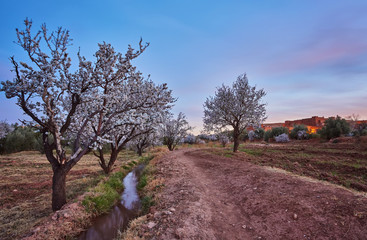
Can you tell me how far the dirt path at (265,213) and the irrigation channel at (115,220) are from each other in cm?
197

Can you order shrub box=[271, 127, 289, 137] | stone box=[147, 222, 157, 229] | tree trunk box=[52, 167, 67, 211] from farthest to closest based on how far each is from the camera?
shrub box=[271, 127, 289, 137] → tree trunk box=[52, 167, 67, 211] → stone box=[147, 222, 157, 229]

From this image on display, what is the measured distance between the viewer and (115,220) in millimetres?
8570

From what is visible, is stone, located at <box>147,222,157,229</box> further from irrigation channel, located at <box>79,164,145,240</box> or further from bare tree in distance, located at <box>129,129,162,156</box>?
bare tree in distance, located at <box>129,129,162,156</box>

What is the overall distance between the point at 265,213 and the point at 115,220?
6.93 m

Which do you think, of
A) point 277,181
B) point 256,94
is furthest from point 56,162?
point 256,94

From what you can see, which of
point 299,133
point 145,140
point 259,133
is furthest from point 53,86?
point 259,133

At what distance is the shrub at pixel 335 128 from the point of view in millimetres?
38125

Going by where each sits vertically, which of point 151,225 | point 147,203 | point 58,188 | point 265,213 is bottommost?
point 147,203

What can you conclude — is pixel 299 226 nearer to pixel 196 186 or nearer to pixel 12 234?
pixel 196 186

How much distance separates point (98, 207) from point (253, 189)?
8.13 meters

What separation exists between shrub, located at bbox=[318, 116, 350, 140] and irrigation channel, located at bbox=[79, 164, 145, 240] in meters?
45.1

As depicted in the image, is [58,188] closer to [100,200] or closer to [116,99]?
[100,200]

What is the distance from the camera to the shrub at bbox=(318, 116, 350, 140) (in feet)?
125

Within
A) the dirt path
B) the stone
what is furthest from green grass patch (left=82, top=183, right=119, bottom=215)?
the stone
